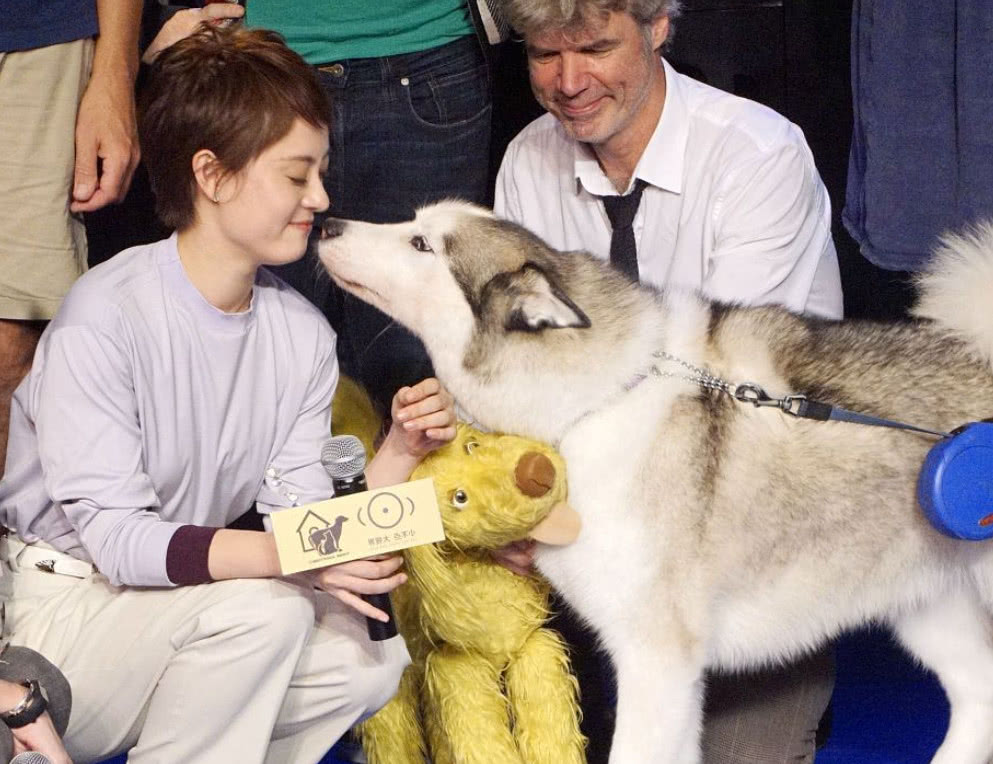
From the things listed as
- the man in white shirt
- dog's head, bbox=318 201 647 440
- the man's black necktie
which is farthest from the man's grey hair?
dog's head, bbox=318 201 647 440

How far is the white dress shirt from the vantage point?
246cm

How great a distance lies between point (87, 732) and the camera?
1.93 meters

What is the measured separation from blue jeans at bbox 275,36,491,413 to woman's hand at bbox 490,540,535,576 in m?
0.78

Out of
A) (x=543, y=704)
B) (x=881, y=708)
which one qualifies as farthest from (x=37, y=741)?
(x=881, y=708)

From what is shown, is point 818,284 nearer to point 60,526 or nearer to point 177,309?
point 177,309

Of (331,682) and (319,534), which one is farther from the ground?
(319,534)

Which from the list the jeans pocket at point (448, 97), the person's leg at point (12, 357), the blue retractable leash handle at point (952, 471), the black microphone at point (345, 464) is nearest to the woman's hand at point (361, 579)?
the black microphone at point (345, 464)

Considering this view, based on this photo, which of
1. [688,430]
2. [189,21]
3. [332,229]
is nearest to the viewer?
[688,430]

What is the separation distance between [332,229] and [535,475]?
0.61 metres

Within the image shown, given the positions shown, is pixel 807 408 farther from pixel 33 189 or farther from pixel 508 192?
pixel 33 189

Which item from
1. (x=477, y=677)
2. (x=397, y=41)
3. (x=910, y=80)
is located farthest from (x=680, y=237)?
(x=477, y=677)

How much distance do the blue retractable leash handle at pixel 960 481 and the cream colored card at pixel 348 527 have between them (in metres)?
0.87

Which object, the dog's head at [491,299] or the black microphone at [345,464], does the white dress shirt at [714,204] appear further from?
the black microphone at [345,464]

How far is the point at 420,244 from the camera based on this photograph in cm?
215
